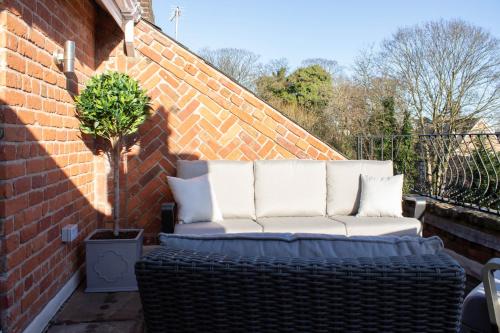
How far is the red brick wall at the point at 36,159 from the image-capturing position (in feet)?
6.66

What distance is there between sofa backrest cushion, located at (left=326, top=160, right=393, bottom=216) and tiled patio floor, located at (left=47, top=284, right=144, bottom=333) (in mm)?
2012

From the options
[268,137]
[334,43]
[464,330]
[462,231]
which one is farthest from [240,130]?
[334,43]

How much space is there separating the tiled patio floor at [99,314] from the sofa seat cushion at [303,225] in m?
1.21

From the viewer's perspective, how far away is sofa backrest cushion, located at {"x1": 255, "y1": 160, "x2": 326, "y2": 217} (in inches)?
157

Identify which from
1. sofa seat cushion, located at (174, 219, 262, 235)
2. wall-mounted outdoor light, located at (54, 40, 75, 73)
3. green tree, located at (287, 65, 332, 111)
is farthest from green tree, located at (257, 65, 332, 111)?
wall-mounted outdoor light, located at (54, 40, 75, 73)

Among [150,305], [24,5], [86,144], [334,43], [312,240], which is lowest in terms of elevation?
[150,305]

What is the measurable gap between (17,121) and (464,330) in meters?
2.26

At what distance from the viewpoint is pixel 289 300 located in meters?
1.08

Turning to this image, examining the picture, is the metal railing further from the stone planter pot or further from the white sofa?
the stone planter pot

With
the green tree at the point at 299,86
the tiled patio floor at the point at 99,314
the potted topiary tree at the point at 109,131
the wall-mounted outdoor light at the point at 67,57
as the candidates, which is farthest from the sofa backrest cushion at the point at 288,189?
the green tree at the point at 299,86

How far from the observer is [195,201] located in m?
3.67

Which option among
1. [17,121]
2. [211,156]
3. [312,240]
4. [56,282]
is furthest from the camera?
[211,156]

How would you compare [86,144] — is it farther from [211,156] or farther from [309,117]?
[309,117]

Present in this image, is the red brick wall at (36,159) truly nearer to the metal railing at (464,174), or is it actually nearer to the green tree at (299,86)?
the metal railing at (464,174)
